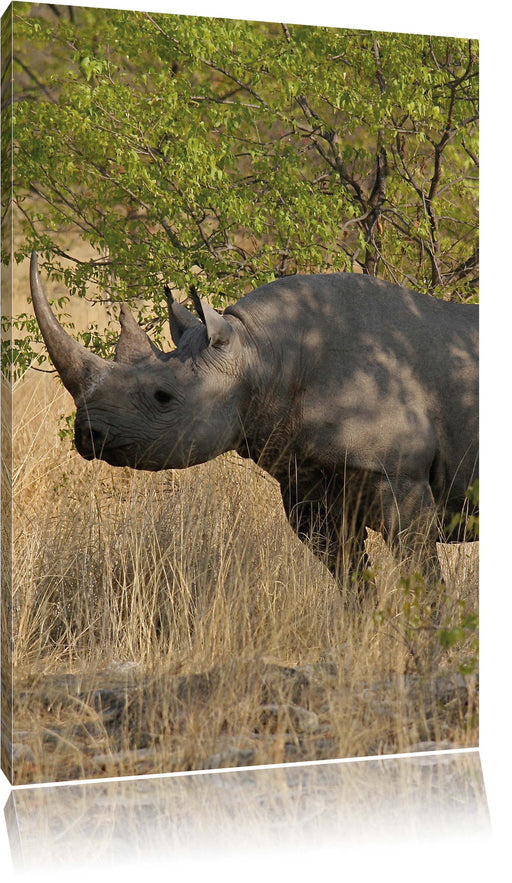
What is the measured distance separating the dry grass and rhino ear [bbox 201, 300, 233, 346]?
1.07m

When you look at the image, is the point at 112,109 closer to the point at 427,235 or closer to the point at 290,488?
the point at 427,235

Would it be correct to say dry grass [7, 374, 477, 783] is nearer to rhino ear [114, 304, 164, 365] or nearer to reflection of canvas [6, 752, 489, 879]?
reflection of canvas [6, 752, 489, 879]

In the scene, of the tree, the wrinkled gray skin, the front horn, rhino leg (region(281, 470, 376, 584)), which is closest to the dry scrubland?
rhino leg (region(281, 470, 376, 584))

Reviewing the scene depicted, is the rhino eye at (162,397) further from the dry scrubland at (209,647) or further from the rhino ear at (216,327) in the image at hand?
the dry scrubland at (209,647)

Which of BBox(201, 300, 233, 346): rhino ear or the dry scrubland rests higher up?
BBox(201, 300, 233, 346): rhino ear

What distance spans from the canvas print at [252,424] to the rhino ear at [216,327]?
2 cm

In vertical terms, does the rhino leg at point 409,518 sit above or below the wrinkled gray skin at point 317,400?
below

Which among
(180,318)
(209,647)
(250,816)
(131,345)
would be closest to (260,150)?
(180,318)

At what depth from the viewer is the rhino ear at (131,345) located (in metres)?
6.03

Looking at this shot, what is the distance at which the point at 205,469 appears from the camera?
792 cm

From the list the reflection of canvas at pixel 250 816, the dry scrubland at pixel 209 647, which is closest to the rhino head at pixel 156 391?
the dry scrubland at pixel 209 647

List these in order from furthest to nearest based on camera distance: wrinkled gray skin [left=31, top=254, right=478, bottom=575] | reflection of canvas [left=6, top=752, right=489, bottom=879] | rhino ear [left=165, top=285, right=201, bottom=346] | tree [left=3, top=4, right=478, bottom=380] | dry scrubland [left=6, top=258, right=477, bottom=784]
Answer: tree [left=3, top=4, right=478, bottom=380], rhino ear [left=165, top=285, right=201, bottom=346], wrinkled gray skin [left=31, top=254, right=478, bottom=575], dry scrubland [left=6, top=258, right=477, bottom=784], reflection of canvas [left=6, top=752, right=489, bottom=879]

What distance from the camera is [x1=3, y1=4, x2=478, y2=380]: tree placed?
7539mm

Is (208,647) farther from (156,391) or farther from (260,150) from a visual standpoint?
(260,150)
